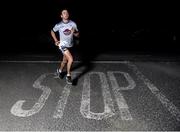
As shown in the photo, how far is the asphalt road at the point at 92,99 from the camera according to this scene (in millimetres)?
5543

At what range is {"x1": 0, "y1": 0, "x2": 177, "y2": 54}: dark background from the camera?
24031 mm

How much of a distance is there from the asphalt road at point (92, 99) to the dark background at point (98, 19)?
12.7 m

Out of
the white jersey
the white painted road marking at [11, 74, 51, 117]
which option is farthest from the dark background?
the white painted road marking at [11, 74, 51, 117]

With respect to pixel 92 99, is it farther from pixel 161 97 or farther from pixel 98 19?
pixel 98 19

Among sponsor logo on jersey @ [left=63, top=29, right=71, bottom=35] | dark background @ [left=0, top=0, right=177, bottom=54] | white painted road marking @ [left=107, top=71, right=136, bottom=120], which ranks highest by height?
sponsor logo on jersey @ [left=63, top=29, right=71, bottom=35]

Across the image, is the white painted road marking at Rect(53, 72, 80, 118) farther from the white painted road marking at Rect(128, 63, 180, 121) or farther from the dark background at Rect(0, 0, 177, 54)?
the dark background at Rect(0, 0, 177, 54)

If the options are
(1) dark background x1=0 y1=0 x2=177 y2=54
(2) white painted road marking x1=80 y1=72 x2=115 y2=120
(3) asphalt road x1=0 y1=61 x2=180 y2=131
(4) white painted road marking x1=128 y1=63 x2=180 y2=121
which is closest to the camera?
(3) asphalt road x1=0 y1=61 x2=180 y2=131

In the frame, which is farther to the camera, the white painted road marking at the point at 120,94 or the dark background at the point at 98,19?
the dark background at the point at 98,19

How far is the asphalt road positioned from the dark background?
41.7 ft

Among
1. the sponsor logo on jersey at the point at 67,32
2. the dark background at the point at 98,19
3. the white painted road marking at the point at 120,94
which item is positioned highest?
the sponsor logo on jersey at the point at 67,32

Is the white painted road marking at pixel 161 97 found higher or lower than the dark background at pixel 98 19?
higher

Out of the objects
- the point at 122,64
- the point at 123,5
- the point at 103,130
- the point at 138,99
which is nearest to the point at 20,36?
the point at 123,5

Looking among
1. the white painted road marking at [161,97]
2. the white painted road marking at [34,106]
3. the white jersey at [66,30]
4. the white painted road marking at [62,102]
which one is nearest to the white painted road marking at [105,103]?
the white painted road marking at [62,102]

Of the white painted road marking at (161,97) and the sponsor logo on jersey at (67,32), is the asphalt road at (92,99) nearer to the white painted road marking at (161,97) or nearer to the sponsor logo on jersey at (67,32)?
the white painted road marking at (161,97)
